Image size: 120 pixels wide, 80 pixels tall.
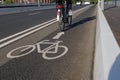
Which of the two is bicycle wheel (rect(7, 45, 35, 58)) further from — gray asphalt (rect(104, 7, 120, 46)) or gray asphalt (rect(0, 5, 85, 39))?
gray asphalt (rect(104, 7, 120, 46))

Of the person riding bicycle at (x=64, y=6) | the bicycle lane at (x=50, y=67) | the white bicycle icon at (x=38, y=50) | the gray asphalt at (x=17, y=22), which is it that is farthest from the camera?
the gray asphalt at (x=17, y=22)

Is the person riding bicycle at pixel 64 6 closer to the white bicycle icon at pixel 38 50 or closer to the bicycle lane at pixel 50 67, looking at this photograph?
the white bicycle icon at pixel 38 50

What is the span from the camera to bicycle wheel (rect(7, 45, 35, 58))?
8.11 meters

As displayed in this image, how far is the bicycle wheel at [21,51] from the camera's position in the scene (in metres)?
8.11

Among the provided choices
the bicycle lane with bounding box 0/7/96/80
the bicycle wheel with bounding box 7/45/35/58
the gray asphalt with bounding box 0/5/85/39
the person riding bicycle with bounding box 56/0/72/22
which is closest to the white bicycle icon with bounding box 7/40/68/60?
the bicycle wheel with bounding box 7/45/35/58

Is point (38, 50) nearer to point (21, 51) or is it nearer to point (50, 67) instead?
point (21, 51)

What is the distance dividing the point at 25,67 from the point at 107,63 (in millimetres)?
3600

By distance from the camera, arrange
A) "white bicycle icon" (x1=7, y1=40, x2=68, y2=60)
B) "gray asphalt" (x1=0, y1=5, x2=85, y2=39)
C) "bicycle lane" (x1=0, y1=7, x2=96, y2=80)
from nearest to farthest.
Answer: "bicycle lane" (x1=0, y1=7, x2=96, y2=80) → "white bicycle icon" (x1=7, y1=40, x2=68, y2=60) → "gray asphalt" (x1=0, y1=5, x2=85, y2=39)

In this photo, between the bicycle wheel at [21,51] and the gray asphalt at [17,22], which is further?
the gray asphalt at [17,22]

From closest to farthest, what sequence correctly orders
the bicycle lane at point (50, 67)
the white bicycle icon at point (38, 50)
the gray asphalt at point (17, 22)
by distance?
the bicycle lane at point (50, 67) → the white bicycle icon at point (38, 50) → the gray asphalt at point (17, 22)

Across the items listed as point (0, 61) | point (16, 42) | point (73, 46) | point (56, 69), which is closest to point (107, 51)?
point (56, 69)

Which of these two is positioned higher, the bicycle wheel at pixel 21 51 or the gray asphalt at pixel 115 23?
the bicycle wheel at pixel 21 51

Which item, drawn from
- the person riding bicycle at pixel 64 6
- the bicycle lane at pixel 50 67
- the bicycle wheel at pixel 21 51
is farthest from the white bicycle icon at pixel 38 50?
the person riding bicycle at pixel 64 6

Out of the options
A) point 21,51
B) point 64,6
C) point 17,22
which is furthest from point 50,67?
point 17,22
